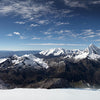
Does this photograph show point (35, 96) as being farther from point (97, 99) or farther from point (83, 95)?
point (97, 99)

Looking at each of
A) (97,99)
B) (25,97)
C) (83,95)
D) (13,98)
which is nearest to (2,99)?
(13,98)

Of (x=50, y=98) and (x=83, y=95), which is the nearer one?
(x=50, y=98)

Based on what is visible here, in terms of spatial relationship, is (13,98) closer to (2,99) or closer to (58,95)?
(2,99)

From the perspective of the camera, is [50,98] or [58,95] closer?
[50,98]

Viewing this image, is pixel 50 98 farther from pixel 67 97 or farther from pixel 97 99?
pixel 97 99

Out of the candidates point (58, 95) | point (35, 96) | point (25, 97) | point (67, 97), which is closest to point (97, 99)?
point (67, 97)

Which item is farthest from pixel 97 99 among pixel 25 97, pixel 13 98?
pixel 13 98
